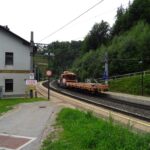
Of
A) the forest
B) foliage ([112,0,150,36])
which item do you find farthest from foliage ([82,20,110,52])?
foliage ([112,0,150,36])

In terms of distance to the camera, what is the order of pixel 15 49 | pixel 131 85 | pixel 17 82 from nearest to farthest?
pixel 17 82, pixel 15 49, pixel 131 85

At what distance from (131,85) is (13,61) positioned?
16616 mm

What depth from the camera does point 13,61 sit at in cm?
4756

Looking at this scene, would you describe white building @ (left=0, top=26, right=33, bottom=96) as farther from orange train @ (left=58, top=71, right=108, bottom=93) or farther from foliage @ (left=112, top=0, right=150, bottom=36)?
foliage @ (left=112, top=0, right=150, bottom=36)

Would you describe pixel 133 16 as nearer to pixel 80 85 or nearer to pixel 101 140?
pixel 80 85

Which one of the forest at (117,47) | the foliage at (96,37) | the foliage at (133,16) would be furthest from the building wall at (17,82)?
the foliage at (96,37)

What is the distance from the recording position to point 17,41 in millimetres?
47750

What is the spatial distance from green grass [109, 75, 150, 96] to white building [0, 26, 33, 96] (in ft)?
46.0

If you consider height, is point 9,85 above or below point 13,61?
below

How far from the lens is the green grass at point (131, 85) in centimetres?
5203

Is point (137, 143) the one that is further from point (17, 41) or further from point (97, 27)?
point (97, 27)

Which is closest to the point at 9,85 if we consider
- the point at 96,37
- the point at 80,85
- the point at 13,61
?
the point at 13,61

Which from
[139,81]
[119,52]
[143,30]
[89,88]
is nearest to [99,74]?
[119,52]

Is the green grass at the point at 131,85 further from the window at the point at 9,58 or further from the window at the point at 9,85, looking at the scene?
the window at the point at 9,58
